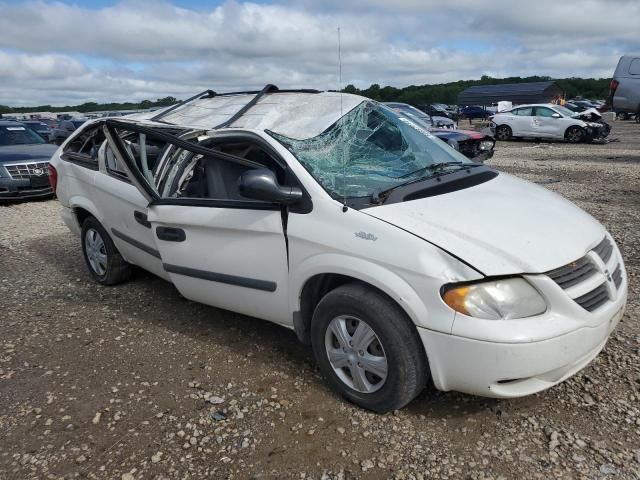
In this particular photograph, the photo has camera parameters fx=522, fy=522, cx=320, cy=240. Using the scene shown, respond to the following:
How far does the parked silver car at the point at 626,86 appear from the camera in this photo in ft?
45.7

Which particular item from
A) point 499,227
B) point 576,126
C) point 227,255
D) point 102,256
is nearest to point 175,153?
point 227,255

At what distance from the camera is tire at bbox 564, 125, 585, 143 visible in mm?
18750

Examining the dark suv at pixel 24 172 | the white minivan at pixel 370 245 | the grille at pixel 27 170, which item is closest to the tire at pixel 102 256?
the white minivan at pixel 370 245

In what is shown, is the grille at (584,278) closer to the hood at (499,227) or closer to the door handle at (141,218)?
the hood at (499,227)

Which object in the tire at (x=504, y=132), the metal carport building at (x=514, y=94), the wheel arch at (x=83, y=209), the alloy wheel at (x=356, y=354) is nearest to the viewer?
the alloy wheel at (x=356, y=354)

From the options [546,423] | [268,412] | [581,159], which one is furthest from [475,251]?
[581,159]

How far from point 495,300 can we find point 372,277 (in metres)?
0.58

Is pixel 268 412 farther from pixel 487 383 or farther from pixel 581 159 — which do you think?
pixel 581 159

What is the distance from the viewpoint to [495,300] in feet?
7.79

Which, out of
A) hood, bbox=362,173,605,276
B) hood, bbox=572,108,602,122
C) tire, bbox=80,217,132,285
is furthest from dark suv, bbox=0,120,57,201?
hood, bbox=572,108,602,122

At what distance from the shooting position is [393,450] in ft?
8.36

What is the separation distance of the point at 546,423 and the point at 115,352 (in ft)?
9.22

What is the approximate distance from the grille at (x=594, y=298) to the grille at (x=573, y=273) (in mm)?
77

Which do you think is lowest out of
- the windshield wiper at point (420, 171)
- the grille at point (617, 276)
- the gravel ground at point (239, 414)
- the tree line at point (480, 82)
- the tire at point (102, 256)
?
the tree line at point (480, 82)
